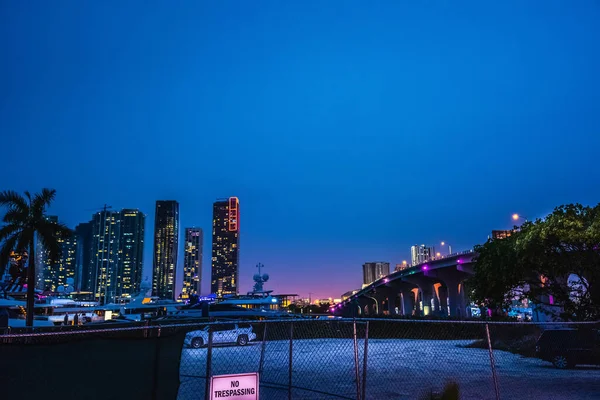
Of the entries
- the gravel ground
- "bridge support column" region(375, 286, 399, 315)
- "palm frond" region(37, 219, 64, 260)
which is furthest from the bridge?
"palm frond" region(37, 219, 64, 260)

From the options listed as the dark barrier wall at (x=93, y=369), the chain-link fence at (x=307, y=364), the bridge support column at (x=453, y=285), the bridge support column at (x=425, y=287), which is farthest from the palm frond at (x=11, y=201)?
the bridge support column at (x=425, y=287)

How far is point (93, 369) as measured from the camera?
733 cm

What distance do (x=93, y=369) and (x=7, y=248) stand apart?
89.6ft

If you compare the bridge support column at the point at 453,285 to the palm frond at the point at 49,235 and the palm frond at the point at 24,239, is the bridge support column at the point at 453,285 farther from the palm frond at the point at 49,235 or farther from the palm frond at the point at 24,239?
the palm frond at the point at 24,239

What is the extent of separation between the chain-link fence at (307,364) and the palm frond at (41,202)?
47.4 ft

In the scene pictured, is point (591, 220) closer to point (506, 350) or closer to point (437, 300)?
point (506, 350)

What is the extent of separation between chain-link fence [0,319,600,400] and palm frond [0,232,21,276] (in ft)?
46.4

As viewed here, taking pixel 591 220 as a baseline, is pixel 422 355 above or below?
below

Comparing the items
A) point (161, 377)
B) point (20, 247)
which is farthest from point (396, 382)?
point (20, 247)

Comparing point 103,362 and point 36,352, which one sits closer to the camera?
point 36,352

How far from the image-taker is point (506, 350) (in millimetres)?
27016

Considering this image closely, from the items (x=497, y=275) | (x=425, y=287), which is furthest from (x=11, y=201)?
(x=425, y=287)

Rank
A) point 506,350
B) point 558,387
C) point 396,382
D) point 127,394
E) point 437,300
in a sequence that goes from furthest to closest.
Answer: point 437,300
point 506,350
point 396,382
point 558,387
point 127,394

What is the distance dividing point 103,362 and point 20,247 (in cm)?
2708
